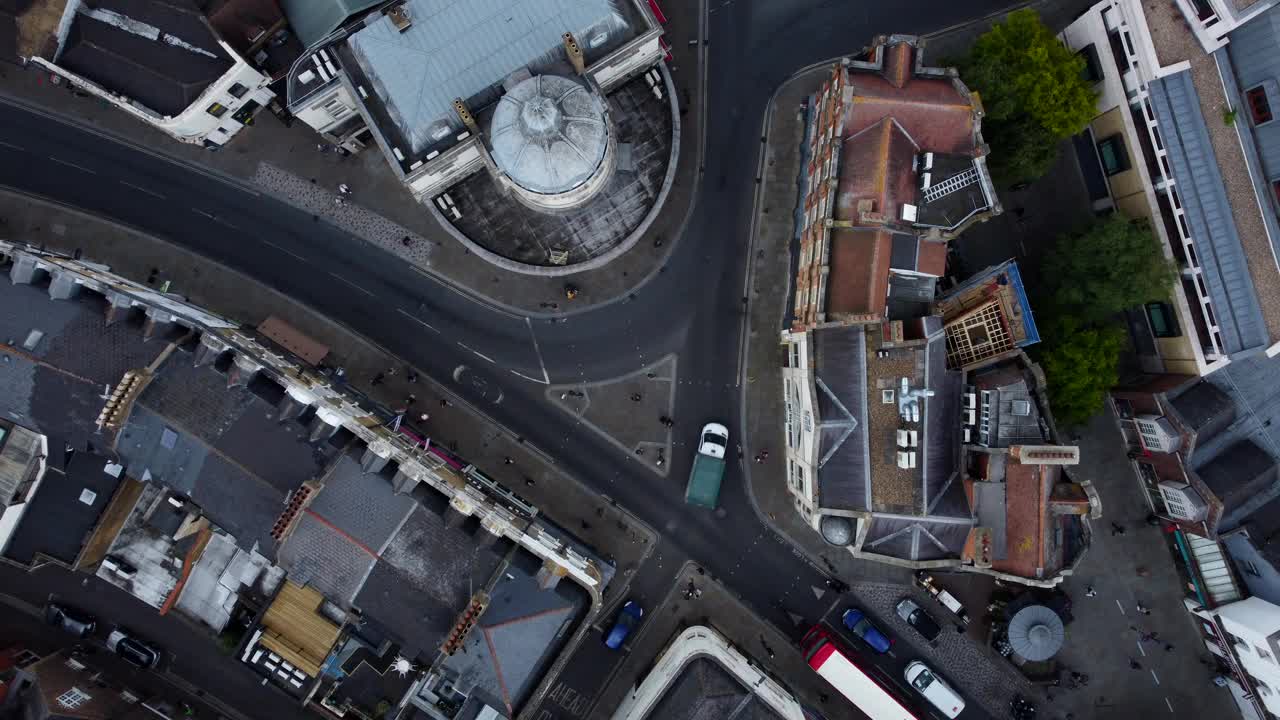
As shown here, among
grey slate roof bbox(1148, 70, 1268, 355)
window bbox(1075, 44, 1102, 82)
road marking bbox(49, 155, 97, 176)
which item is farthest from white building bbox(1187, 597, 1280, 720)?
road marking bbox(49, 155, 97, 176)

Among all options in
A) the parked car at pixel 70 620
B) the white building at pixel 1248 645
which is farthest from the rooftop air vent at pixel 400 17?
the white building at pixel 1248 645

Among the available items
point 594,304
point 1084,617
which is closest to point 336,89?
point 594,304

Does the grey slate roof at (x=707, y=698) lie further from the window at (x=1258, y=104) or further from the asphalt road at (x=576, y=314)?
the window at (x=1258, y=104)

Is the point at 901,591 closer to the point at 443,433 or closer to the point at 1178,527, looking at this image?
the point at 1178,527

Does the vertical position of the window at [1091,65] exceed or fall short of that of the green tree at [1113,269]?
it exceeds it

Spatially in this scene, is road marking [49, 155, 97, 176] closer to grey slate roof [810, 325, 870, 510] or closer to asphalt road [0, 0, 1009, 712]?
asphalt road [0, 0, 1009, 712]
